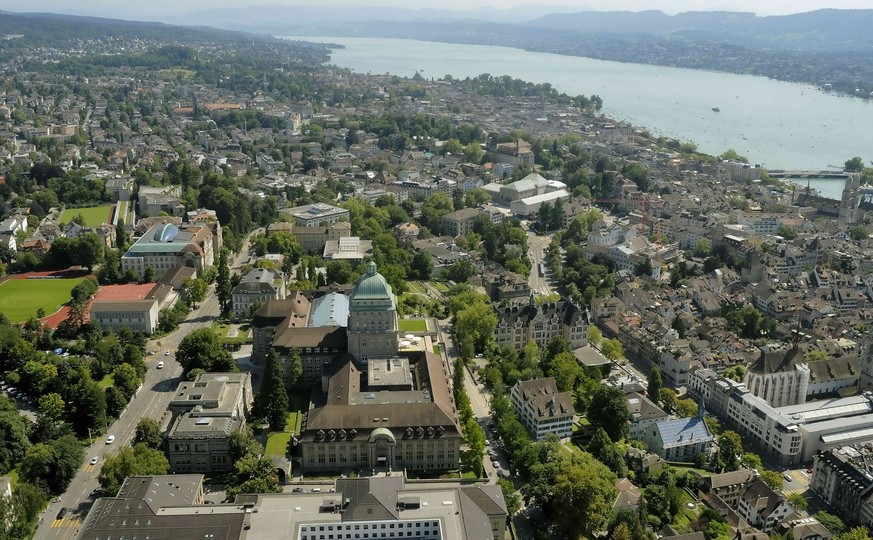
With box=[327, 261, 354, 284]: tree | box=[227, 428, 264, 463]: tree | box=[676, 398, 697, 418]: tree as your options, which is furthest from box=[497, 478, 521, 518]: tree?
box=[327, 261, 354, 284]: tree

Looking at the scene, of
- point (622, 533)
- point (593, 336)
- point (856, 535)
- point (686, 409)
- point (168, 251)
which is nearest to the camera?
point (622, 533)

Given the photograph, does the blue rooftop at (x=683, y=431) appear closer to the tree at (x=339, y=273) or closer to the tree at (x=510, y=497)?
the tree at (x=510, y=497)

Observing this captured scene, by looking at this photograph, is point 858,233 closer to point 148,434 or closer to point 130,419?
point 130,419

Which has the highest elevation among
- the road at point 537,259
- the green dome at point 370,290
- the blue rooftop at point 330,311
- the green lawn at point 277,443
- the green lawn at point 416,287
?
the green dome at point 370,290

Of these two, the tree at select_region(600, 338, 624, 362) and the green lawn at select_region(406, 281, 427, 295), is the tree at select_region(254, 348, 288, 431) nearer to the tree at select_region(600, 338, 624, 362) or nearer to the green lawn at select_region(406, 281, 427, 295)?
the tree at select_region(600, 338, 624, 362)

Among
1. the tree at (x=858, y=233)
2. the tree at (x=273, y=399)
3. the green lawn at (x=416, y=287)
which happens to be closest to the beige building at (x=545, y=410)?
the tree at (x=273, y=399)

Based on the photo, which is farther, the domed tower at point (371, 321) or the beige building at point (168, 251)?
the beige building at point (168, 251)

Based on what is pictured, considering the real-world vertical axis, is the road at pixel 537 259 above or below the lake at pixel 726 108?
below

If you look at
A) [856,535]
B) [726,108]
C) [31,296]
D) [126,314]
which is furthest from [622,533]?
[726,108]
